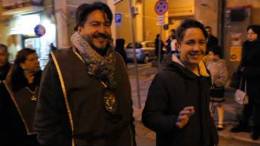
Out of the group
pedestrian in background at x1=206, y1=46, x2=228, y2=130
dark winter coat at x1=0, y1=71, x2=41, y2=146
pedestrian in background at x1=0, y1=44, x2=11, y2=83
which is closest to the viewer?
dark winter coat at x1=0, y1=71, x2=41, y2=146

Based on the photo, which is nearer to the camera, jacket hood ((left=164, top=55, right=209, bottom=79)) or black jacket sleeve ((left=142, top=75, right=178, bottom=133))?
black jacket sleeve ((left=142, top=75, right=178, bottom=133))

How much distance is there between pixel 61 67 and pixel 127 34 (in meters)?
29.3

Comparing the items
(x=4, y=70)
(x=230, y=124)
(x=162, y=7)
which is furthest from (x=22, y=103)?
(x=162, y=7)

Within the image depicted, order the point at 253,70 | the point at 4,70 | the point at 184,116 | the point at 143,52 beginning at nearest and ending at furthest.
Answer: the point at 184,116
the point at 4,70
the point at 253,70
the point at 143,52

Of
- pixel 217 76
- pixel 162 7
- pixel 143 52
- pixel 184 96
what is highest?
pixel 162 7

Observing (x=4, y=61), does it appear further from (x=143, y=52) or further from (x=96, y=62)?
(x=143, y=52)

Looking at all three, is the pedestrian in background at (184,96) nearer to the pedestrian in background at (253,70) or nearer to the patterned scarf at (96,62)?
the patterned scarf at (96,62)

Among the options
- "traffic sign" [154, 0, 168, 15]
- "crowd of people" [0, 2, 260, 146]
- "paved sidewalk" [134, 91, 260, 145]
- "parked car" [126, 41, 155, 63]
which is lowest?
"paved sidewalk" [134, 91, 260, 145]

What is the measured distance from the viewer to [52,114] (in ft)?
8.51

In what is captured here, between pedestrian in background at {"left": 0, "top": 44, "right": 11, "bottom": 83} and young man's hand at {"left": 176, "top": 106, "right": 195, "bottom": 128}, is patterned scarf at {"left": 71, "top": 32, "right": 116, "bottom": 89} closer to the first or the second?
young man's hand at {"left": 176, "top": 106, "right": 195, "bottom": 128}

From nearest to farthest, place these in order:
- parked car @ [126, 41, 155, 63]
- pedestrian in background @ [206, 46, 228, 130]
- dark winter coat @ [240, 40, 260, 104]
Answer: dark winter coat @ [240, 40, 260, 104], pedestrian in background @ [206, 46, 228, 130], parked car @ [126, 41, 155, 63]

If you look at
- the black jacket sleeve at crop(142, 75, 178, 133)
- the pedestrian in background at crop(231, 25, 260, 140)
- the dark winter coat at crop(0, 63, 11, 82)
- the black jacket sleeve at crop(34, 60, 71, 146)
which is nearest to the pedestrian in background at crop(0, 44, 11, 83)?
the dark winter coat at crop(0, 63, 11, 82)

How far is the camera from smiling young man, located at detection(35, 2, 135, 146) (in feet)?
8.41

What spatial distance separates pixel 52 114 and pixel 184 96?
936mm
